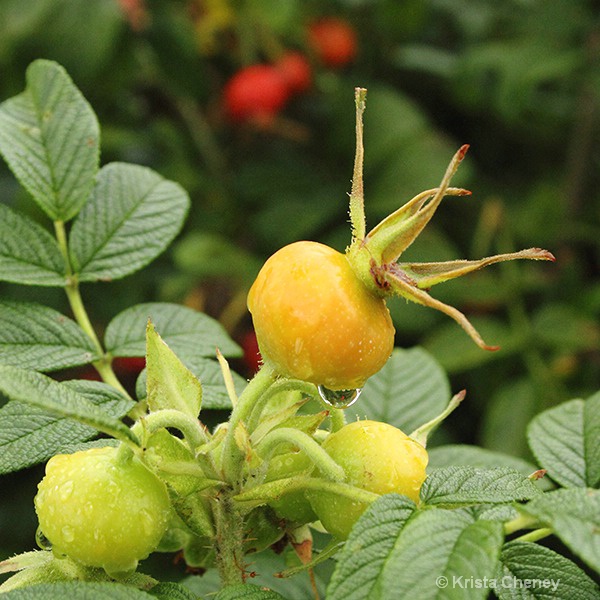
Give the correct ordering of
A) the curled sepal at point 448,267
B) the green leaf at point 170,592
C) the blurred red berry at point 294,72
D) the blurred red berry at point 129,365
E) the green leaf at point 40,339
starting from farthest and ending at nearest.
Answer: the blurred red berry at point 294,72 < the blurred red berry at point 129,365 < the green leaf at point 40,339 < the green leaf at point 170,592 < the curled sepal at point 448,267

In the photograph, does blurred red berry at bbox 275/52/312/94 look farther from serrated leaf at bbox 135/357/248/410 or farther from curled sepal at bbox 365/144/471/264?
curled sepal at bbox 365/144/471/264

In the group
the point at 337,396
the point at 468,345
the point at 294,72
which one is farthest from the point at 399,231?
the point at 294,72

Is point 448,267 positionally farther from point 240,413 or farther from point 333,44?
point 333,44

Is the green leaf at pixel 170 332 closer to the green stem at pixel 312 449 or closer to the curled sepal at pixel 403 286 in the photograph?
the green stem at pixel 312 449

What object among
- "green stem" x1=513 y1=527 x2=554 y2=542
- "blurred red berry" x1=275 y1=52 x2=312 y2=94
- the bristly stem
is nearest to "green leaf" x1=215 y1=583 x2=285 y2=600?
"green stem" x1=513 y1=527 x2=554 y2=542

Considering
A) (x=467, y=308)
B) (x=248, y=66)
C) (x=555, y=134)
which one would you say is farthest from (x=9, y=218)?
(x=555, y=134)

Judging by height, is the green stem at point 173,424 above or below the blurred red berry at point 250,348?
above

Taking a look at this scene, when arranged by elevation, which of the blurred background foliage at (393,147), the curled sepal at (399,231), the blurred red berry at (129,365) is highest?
the curled sepal at (399,231)

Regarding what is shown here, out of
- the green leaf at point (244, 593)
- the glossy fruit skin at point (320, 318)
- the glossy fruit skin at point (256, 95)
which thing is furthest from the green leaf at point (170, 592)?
the glossy fruit skin at point (256, 95)
